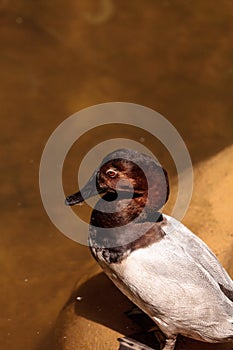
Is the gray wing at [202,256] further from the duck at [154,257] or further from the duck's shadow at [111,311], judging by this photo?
the duck's shadow at [111,311]

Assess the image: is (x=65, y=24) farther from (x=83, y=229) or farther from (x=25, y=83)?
(x=83, y=229)

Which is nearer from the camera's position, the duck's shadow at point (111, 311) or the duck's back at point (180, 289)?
the duck's back at point (180, 289)

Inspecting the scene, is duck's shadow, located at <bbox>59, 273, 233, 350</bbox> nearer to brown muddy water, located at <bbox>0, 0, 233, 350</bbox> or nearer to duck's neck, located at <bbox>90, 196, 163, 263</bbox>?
brown muddy water, located at <bbox>0, 0, 233, 350</bbox>

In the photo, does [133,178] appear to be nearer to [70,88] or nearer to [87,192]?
[87,192]

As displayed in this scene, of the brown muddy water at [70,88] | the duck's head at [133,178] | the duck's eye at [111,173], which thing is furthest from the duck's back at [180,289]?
the brown muddy water at [70,88]

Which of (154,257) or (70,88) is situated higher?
(154,257)

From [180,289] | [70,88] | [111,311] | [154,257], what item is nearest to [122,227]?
[154,257]

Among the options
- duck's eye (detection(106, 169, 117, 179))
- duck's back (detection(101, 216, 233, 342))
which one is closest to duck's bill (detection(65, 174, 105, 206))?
duck's eye (detection(106, 169, 117, 179))
